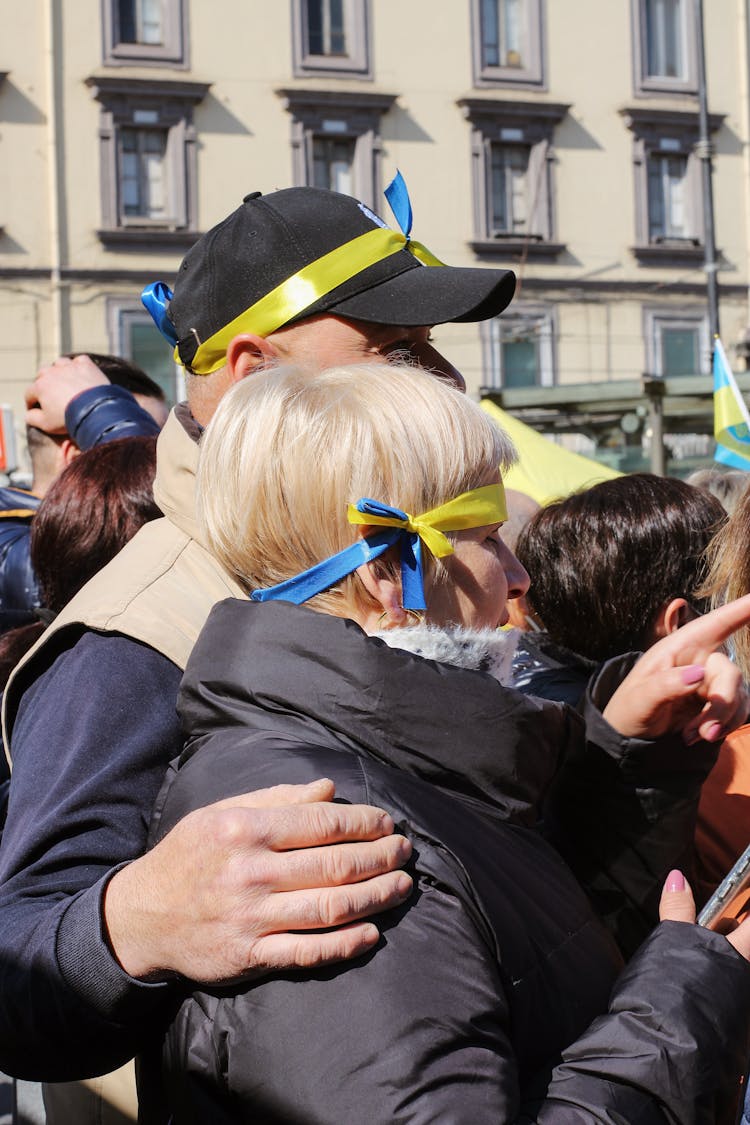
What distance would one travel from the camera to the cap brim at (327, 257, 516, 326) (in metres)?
2.02

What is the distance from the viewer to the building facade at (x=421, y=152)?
22.7m

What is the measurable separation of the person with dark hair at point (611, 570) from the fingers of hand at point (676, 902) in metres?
1.13

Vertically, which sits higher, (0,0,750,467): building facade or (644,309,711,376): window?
(0,0,750,467): building facade

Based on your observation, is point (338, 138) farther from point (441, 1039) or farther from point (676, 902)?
point (441, 1039)

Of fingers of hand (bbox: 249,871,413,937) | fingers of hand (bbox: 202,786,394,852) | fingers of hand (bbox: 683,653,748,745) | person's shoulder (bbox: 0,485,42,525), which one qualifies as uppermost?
person's shoulder (bbox: 0,485,42,525)

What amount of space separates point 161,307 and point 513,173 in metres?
23.7

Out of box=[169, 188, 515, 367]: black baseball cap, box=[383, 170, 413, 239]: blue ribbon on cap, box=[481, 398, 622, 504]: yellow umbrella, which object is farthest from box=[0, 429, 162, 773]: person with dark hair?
box=[481, 398, 622, 504]: yellow umbrella

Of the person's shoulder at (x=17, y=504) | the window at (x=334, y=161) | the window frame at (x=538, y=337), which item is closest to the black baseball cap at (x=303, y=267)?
the person's shoulder at (x=17, y=504)

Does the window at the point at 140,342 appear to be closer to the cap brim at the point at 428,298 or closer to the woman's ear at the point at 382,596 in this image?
the cap brim at the point at 428,298

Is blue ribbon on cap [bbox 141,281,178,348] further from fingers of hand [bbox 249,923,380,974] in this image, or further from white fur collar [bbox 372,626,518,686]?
fingers of hand [bbox 249,923,380,974]

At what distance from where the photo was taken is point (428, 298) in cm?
205

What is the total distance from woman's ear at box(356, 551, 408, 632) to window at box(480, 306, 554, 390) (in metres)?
23.4

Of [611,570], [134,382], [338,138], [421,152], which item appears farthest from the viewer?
[421,152]

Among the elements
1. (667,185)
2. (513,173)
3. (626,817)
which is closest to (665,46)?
(667,185)
